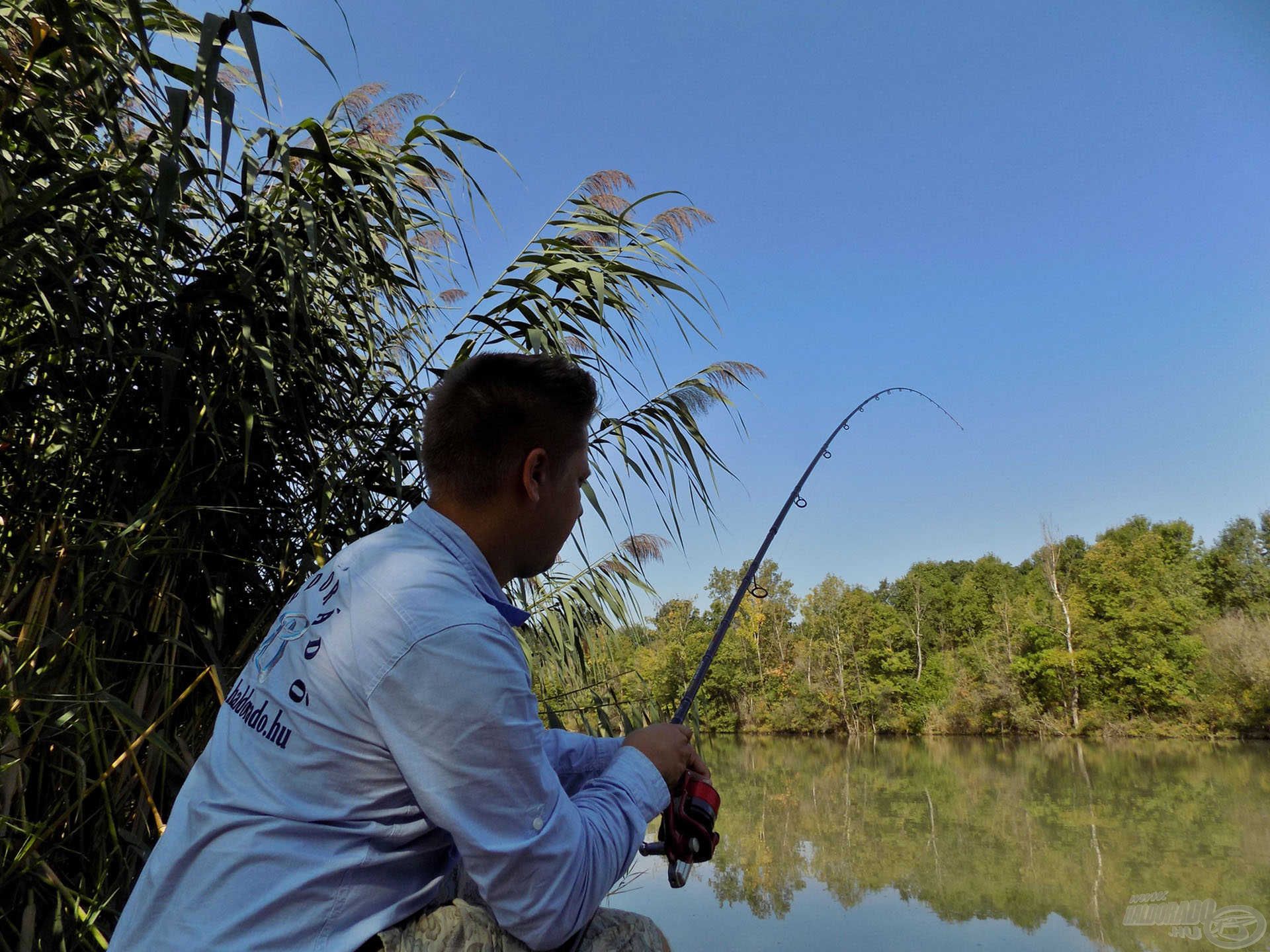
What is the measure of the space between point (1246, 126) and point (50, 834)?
36.4 meters

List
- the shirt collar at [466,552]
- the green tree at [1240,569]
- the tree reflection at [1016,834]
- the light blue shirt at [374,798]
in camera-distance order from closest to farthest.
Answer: the light blue shirt at [374,798] → the shirt collar at [466,552] → the tree reflection at [1016,834] → the green tree at [1240,569]

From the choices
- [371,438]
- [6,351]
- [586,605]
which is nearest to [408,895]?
[371,438]

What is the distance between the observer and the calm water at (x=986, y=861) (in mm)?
12148

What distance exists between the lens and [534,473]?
1.06 meters

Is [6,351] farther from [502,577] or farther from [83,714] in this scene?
[502,577]

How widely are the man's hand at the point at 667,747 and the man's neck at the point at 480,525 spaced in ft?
0.92

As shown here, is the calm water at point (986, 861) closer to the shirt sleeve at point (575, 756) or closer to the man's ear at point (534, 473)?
the shirt sleeve at point (575, 756)

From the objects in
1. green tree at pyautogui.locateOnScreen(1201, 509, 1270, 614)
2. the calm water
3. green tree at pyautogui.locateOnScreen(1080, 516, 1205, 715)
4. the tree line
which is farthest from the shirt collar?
green tree at pyautogui.locateOnScreen(1201, 509, 1270, 614)

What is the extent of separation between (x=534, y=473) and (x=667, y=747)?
40cm

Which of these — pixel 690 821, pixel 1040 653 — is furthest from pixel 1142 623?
pixel 690 821

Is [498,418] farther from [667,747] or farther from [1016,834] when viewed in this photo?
[1016,834]

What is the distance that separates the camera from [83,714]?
156 centimetres

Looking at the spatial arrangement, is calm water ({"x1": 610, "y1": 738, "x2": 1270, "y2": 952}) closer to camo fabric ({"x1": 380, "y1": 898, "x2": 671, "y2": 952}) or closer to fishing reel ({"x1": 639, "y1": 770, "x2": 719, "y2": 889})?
fishing reel ({"x1": 639, "y1": 770, "x2": 719, "y2": 889})

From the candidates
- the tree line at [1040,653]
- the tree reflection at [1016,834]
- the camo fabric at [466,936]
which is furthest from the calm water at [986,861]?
the camo fabric at [466,936]
